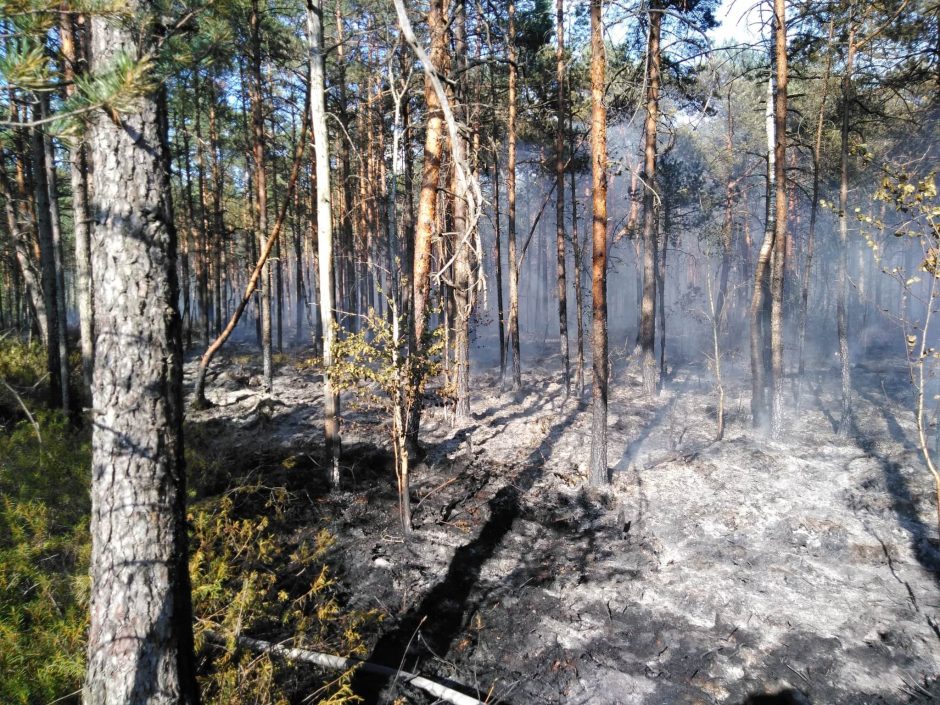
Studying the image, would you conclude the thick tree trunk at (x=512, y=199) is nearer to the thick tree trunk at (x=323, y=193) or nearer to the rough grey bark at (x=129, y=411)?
the thick tree trunk at (x=323, y=193)

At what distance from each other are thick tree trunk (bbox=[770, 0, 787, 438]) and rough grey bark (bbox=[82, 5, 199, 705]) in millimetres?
12325

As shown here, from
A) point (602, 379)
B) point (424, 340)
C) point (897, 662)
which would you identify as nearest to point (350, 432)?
point (424, 340)

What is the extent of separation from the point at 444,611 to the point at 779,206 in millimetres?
11152

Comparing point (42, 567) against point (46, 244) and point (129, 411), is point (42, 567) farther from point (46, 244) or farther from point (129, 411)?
point (46, 244)

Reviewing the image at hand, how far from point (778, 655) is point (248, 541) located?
663cm

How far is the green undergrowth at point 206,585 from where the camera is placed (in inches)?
158

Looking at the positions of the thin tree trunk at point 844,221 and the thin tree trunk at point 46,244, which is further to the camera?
the thin tree trunk at point 844,221

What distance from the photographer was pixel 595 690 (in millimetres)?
5121

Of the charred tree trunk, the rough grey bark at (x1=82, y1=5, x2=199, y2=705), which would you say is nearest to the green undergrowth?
the rough grey bark at (x1=82, y1=5, x2=199, y2=705)

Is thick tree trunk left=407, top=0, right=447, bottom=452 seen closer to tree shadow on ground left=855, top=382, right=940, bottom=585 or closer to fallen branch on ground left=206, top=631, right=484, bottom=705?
fallen branch on ground left=206, top=631, right=484, bottom=705

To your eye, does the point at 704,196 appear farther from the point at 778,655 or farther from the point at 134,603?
the point at 134,603

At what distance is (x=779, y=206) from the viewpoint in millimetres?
11305

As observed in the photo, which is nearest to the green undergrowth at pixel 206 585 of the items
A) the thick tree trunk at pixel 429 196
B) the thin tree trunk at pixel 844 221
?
the thick tree trunk at pixel 429 196

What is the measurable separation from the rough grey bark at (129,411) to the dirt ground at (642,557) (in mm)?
2805
